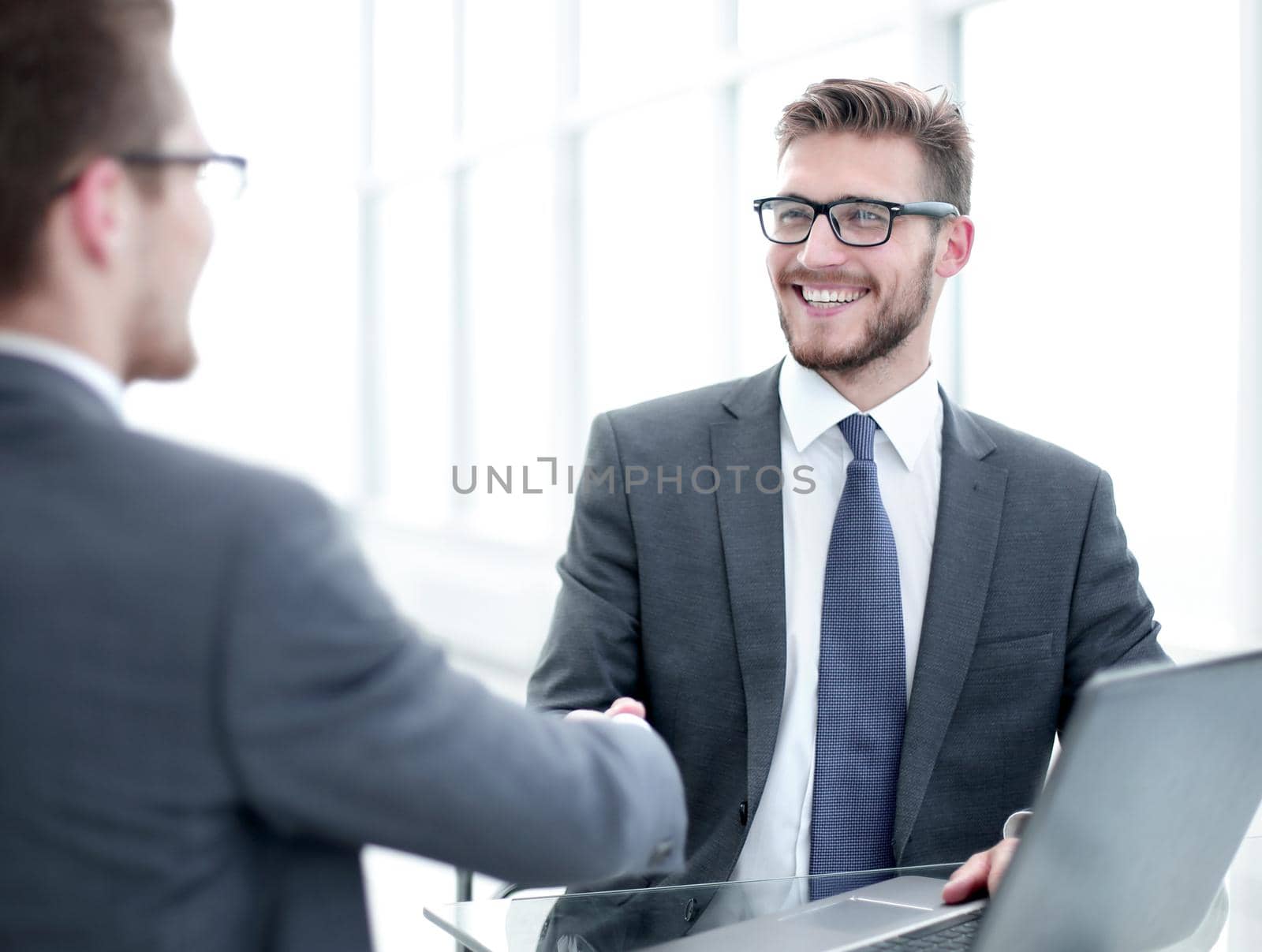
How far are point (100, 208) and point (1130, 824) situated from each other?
90 cm

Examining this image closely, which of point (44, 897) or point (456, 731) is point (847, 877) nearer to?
point (456, 731)

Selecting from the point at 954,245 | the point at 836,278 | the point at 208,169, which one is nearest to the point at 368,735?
the point at 208,169

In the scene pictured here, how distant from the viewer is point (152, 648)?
76 cm

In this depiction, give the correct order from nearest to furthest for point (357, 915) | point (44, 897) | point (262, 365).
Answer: point (44, 897) → point (357, 915) → point (262, 365)

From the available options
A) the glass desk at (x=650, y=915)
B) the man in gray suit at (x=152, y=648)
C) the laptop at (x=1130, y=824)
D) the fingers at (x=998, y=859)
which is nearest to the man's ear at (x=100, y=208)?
the man in gray suit at (x=152, y=648)

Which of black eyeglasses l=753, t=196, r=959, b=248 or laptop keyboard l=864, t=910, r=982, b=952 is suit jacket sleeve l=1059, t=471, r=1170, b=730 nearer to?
black eyeglasses l=753, t=196, r=959, b=248

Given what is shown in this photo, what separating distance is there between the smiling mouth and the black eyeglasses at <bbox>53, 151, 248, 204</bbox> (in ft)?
3.60

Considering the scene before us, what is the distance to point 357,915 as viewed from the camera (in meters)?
0.89

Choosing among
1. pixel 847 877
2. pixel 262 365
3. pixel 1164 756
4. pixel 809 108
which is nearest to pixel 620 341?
pixel 262 365

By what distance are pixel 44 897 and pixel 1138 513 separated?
2.67 meters

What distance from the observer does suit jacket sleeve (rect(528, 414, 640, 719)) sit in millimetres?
1845

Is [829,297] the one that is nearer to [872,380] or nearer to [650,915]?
[872,380]

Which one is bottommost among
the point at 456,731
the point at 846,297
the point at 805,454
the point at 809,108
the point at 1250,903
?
the point at 1250,903

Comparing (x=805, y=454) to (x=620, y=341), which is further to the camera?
(x=620, y=341)
